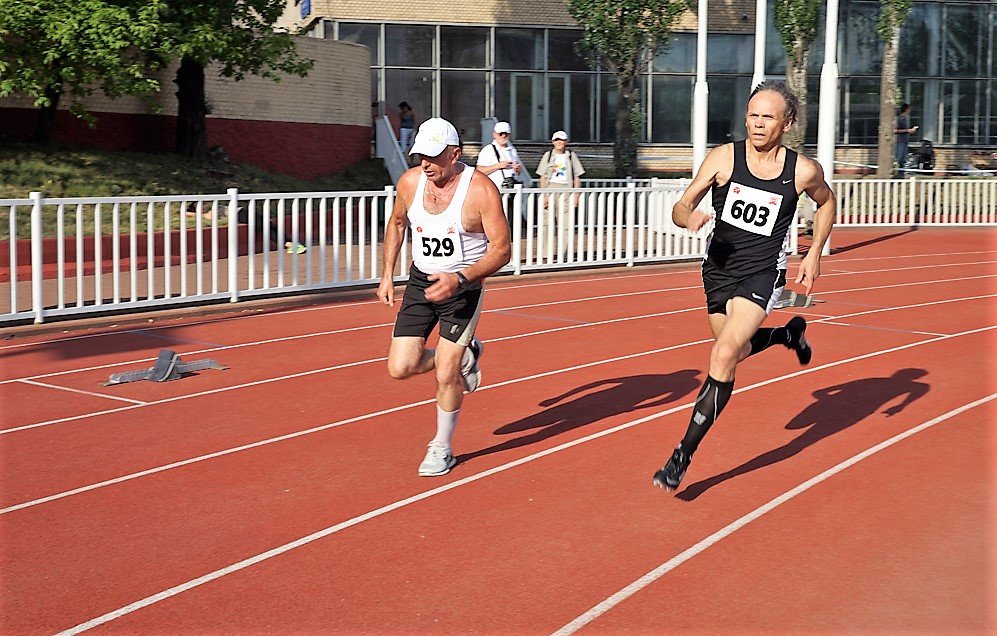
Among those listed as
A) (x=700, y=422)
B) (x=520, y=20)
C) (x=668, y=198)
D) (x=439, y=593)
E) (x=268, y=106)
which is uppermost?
(x=520, y=20)

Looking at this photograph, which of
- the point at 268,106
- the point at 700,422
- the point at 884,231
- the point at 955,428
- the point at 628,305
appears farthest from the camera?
the point at 268,106

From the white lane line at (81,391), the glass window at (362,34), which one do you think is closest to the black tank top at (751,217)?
the white lane line at (81,391)

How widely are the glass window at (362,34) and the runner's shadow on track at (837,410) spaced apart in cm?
2978

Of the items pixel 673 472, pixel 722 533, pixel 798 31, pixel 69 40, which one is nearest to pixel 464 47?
pixel 798 31

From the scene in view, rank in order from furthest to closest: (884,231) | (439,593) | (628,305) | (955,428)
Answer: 1. (884,231)
2. (628,305)
3. (955,428)
4. (439,593)

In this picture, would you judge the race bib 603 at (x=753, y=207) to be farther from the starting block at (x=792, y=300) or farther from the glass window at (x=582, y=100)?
the glass window at (x=582, y=100)

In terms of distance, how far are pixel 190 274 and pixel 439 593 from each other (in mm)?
10813

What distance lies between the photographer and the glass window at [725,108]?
40.5m

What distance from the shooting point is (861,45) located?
41281 mm

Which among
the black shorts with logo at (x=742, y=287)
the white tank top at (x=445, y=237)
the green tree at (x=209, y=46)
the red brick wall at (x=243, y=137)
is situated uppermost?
the green tree at (x=209, y=46)

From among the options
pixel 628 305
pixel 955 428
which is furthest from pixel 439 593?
pixel 628 305

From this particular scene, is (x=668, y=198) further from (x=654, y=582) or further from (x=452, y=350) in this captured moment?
(x=654, y=582)

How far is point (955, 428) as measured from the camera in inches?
317

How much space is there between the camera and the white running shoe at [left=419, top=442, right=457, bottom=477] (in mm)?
6836
